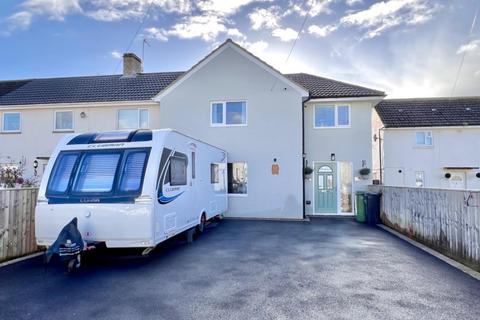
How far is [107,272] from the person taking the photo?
5.93 metres

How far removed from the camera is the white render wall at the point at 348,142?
1382 centimetres

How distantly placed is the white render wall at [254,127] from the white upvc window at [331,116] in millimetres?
1277

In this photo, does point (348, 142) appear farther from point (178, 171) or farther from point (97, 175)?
point (97, 175)

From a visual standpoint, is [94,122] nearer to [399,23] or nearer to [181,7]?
[181,7]

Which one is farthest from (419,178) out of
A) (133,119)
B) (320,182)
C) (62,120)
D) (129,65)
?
(62,120)

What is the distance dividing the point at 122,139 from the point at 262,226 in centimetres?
668

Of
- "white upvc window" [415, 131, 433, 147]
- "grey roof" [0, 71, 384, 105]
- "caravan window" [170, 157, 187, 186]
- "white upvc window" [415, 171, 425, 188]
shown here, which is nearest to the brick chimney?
"grey roof" [0, 71, 384, 105]

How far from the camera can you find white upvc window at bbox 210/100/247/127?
13914 mm

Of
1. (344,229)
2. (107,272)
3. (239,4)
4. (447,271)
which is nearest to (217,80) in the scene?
(239,4)

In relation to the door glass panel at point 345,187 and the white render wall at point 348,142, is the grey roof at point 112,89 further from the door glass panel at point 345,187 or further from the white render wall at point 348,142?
the door glass panel at point 345,187

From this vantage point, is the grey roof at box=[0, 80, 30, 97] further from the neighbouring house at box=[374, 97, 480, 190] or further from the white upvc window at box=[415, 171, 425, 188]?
the white upvc window at box=[415, 171, 425, 188]

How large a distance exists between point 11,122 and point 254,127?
45.0 feet

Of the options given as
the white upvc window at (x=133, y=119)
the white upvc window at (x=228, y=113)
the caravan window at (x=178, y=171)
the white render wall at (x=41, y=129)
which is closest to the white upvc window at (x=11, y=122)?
the white render wall at (x=41, y=129)

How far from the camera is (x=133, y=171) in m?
6.27
